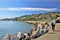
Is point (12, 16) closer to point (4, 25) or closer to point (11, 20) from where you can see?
point (11, 20)

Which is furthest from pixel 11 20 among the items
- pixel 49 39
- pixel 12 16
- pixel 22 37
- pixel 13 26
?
pixel 49 39

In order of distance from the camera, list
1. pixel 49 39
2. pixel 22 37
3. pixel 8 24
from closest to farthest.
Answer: pixel 49 39
pixel 22 37
pixel 8 24

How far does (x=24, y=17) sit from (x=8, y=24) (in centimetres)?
72

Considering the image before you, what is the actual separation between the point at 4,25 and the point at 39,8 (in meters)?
1.54

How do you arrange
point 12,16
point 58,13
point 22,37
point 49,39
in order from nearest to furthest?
1. point 49,39
2. point 22,37
3. point 12,16
4. point 58,13

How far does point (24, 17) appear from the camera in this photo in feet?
23.0

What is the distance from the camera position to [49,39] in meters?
4.44

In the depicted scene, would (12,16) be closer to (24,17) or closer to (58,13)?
(24,17)

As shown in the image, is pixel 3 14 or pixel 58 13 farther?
pixel 58 13

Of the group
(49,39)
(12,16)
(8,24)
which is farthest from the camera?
(8,24)

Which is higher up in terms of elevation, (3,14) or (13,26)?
(3,14)

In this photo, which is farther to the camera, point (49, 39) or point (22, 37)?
point (22, 37)

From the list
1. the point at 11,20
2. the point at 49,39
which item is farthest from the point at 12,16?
the point at 49,39

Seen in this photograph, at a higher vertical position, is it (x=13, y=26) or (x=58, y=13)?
(x=58, y=13)
